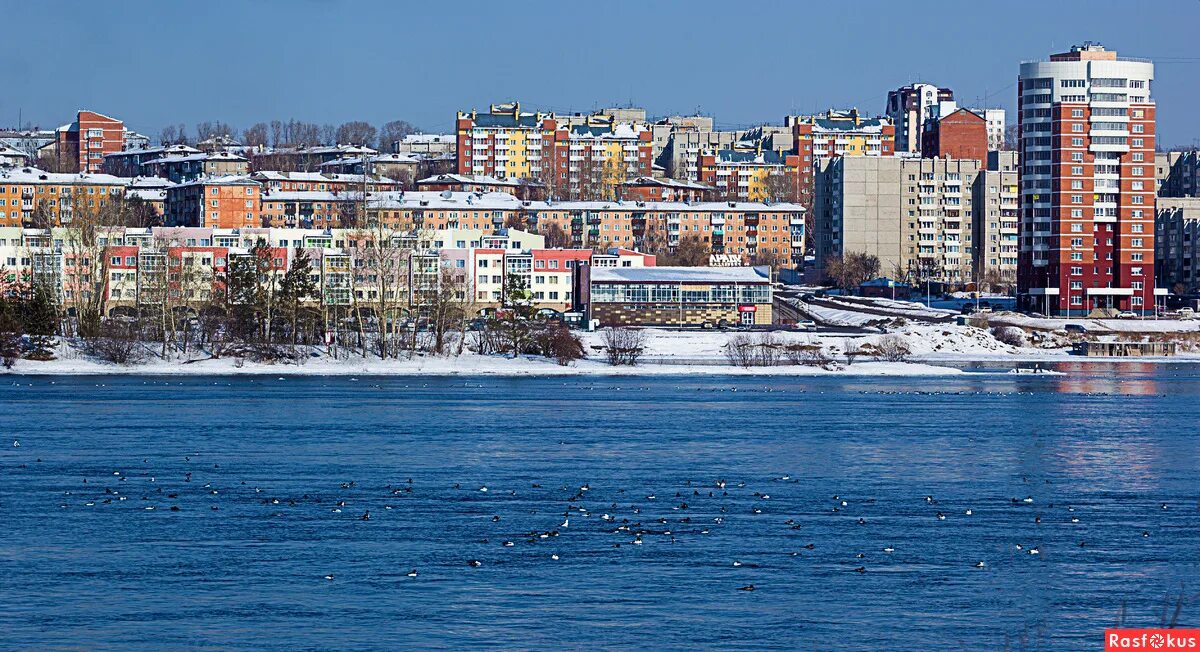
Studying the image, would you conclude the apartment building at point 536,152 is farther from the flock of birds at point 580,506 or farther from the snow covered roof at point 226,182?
the flock of birds at point 580,506

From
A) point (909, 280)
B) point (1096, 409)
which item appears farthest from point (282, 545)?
point (909, 280)

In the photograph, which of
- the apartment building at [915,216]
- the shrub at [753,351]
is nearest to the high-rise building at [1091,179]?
the shrub at [753,351]

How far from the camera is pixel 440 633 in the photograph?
1522 cm

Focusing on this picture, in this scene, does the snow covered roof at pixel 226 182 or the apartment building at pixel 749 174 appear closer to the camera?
the snow covered roof at pixel 226 182

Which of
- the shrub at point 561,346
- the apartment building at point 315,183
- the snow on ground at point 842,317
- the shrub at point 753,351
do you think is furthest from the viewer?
the apartment building at point 315,183

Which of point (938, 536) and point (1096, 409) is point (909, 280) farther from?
point (938, 536)

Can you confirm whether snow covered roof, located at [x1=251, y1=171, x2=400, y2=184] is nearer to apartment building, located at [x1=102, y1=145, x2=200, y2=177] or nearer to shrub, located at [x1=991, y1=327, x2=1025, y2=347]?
apartment building, located at [x1=102, y1=145, x2=200, y2=177]

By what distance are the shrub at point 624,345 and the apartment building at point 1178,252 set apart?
48118 millimetres

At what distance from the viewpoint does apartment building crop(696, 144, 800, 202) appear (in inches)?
5748

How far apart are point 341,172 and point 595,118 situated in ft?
81.2

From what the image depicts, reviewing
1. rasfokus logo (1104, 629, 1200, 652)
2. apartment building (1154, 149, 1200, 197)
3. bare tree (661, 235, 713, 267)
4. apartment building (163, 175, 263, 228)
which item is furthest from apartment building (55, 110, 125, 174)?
rasfokus logo (1104, 629, 1200, 652)

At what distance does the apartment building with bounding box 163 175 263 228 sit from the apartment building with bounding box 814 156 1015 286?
3896 cm

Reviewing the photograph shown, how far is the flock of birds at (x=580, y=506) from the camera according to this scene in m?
20.0

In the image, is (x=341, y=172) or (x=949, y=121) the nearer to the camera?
(x=949, y=121)
